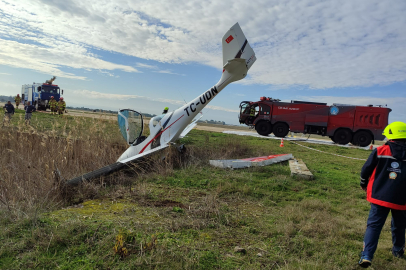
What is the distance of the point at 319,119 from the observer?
59.5ft

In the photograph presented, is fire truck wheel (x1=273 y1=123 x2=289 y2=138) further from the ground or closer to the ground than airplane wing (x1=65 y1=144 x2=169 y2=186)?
further from the ground

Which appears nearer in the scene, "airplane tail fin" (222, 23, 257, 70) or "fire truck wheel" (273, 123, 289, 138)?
"airplane tail fin" (222, 23, 257, 70)

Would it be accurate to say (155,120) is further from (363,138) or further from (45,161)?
(363,138)

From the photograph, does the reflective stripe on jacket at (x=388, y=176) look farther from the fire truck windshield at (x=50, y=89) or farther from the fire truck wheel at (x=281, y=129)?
the fire truck windshield at (x=50, y=89)

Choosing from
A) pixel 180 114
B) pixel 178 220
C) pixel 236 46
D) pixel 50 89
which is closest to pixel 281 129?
pixel 236 46

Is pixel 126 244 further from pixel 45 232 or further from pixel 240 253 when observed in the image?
pixel 240 253

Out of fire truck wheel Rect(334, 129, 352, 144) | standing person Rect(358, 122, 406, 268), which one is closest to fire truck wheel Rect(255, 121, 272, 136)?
fire truck wheel Rect(334, 129, 352, 144)

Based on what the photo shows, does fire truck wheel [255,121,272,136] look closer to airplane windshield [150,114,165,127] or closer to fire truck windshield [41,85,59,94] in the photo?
airplane windshield [150,114,165,127]

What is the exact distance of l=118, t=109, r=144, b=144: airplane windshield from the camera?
732 centimetres

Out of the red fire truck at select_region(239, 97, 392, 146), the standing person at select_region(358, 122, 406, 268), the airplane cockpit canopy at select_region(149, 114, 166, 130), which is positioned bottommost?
the standing person at select_region(358, 122, 406, 268)

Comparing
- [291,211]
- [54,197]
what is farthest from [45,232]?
[291,211]

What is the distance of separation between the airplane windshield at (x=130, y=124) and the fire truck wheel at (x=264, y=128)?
13.2 metres

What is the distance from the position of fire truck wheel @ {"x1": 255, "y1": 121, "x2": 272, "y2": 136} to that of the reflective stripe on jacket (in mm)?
16339

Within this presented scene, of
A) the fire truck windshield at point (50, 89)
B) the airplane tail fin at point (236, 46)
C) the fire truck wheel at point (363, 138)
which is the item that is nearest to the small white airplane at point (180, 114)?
the airplane tail fin at point (236, 46)
